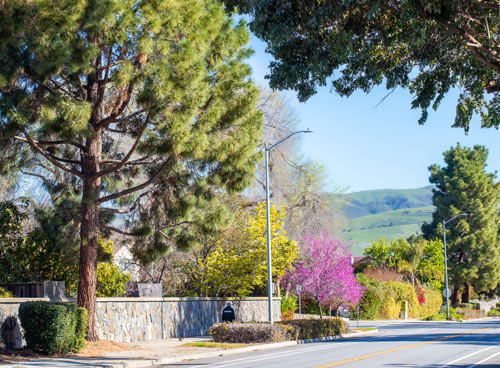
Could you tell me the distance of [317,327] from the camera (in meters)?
26.1

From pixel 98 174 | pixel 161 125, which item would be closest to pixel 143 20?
pixel 161 125

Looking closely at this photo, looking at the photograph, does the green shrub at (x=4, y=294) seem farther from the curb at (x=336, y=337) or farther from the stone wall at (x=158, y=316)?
the curb at (x=336, y=337)

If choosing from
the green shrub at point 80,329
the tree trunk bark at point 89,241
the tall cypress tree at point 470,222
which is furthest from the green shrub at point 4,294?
the tall cypress tree at point 470,222

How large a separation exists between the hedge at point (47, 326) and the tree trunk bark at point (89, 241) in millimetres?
1570

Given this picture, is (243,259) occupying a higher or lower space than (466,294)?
higher

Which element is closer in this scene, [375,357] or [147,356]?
[375,357]

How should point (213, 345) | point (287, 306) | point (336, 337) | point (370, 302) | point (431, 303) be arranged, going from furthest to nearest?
point (431, 303)
point (370, 302)
point (287, 306)
point (336, 337)
point (213, 345)

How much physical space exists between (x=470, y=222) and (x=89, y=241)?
5683cm

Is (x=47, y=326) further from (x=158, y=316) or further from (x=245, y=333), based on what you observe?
(x=245, y=333)

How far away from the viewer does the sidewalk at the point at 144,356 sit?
14.9 m

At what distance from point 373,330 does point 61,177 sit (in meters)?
18.7

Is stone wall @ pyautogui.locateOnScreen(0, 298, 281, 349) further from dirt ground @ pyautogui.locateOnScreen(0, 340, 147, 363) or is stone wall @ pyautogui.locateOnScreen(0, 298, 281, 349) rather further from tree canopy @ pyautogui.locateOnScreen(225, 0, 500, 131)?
tree canopy @ pyautogui.locateOnScreen(225, 0, 500, 131)

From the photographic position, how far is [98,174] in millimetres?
18562

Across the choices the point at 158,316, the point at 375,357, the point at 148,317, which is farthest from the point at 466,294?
the point at 375,357
